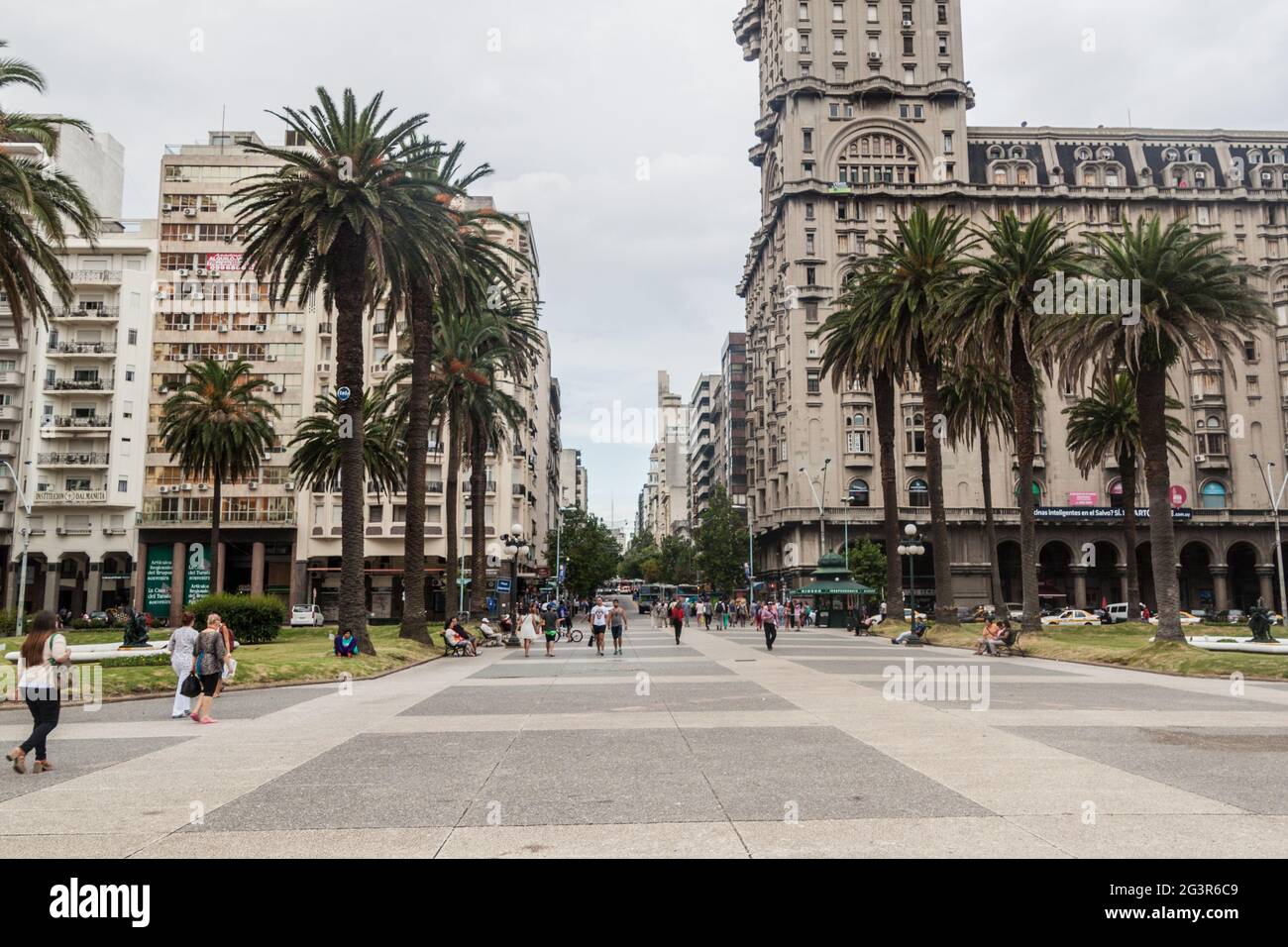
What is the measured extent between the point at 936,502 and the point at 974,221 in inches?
2024

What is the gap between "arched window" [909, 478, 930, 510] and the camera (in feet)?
252

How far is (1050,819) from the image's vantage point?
7445 mm

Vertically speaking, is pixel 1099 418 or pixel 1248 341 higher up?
pixel 1248 341

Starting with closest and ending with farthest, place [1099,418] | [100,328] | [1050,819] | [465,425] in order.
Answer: [1050,819], [465,425], [1099,418], [100,328]

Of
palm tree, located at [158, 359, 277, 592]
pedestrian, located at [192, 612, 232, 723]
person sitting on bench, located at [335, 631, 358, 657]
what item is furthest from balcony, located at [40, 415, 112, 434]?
pedestrian, located at [192, 612, 232, 723]

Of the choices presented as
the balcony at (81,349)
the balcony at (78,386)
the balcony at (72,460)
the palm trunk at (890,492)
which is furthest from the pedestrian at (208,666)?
the balcony at (81,349)

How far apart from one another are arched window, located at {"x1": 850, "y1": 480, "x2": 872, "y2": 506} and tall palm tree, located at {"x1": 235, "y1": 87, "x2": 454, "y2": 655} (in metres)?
55.6

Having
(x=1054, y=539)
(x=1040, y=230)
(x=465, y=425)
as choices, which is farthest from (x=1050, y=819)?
(x=1054, y=539)

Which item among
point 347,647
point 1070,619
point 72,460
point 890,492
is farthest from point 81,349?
point 1070,619

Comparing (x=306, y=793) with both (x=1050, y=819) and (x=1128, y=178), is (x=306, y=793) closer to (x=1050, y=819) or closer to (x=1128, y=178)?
(x=1050, y=819)

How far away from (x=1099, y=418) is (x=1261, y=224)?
47.5m

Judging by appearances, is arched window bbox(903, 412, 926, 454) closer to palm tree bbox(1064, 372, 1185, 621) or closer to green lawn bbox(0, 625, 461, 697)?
palm tree bbox(1064, 372, 1185, 621)

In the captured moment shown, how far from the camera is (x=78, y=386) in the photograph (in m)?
71.2
